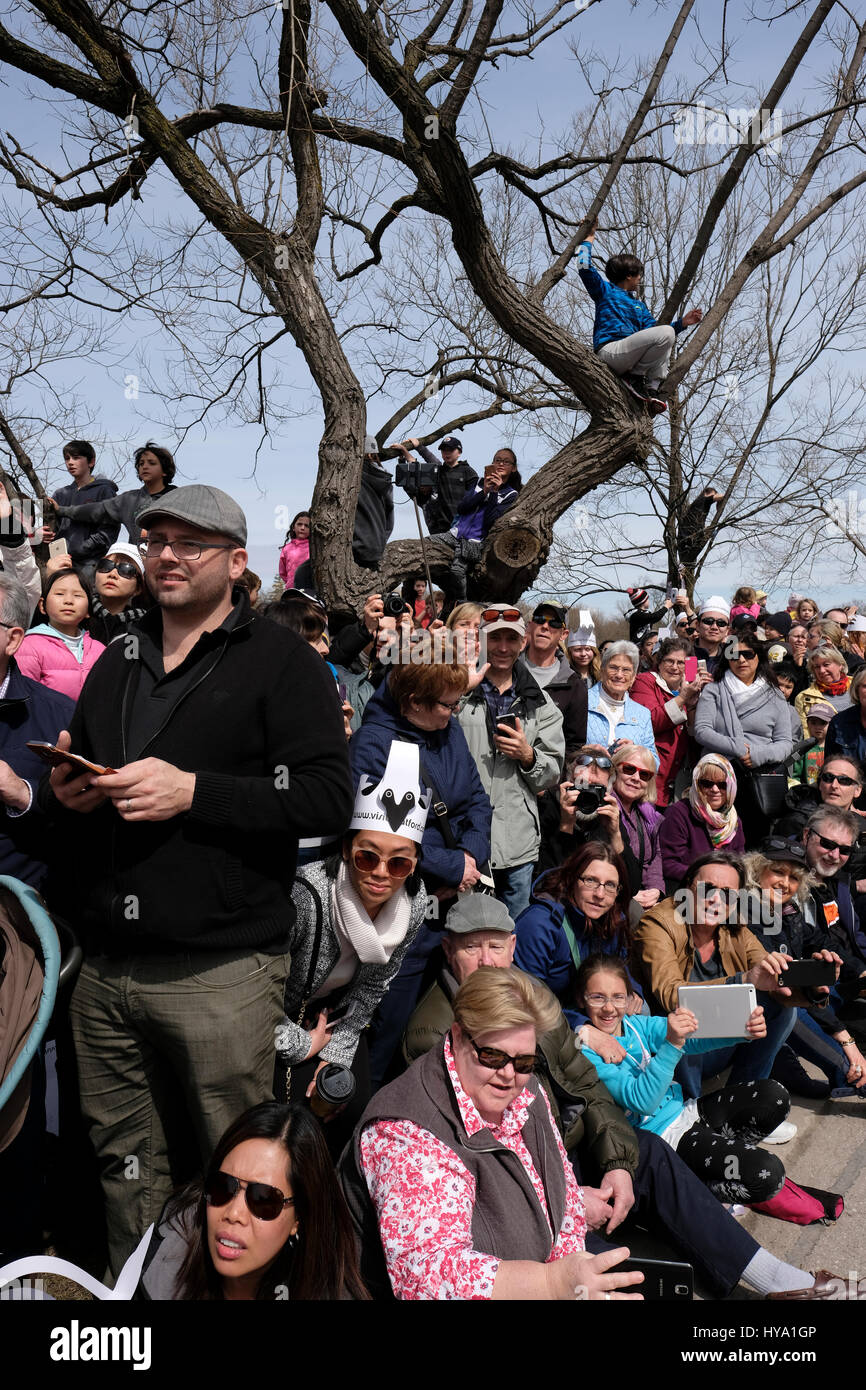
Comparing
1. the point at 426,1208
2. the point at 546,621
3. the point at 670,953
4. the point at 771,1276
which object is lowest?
the point at 771,1276

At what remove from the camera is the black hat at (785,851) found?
4910mm

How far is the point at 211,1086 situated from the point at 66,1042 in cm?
77

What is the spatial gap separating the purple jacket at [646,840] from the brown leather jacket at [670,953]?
23.3 inches

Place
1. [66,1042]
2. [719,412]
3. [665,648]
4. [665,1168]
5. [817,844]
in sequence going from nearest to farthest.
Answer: [66,1042] → [665,1168] → [817,844] → [665,648] → [719,412]

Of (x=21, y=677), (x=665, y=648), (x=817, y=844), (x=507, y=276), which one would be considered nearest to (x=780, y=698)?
(x=665, y=648)

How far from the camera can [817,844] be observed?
17.4ft

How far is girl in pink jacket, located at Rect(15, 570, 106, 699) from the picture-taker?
13.1 ft

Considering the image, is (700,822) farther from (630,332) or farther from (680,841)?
(630,332)

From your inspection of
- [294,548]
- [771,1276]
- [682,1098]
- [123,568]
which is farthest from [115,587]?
[771,1276]

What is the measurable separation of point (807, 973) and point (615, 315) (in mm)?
4039

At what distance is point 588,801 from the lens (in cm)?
466

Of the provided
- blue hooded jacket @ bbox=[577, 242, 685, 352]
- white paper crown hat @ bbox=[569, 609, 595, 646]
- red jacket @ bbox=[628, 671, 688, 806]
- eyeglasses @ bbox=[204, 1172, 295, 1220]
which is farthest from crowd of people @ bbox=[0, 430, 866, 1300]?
blue hooded jacket @ bbox=[577, 242, 685, 352]

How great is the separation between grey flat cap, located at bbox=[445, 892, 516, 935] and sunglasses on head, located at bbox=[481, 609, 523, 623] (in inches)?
61.8
